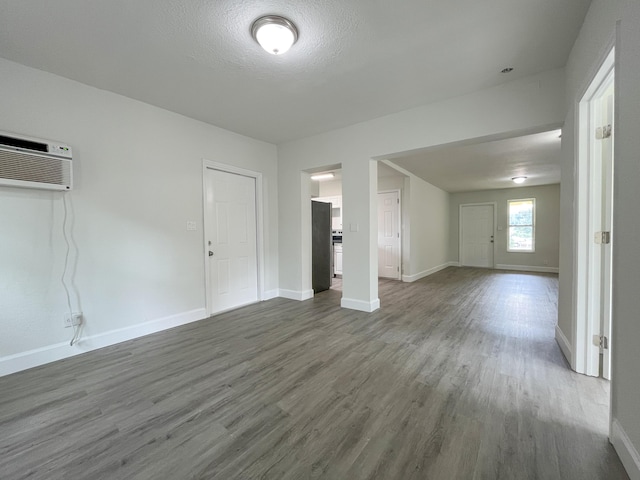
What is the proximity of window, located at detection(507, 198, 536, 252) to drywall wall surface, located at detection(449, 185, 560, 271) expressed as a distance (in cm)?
10

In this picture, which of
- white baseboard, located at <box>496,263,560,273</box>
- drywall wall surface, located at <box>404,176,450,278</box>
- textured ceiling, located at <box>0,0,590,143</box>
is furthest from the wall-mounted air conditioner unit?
white baseboard, located at <box>496,263,560,273</box>

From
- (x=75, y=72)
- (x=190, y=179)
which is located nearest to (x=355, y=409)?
(x=190, y=179)

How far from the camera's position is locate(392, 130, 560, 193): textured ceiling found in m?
4.16

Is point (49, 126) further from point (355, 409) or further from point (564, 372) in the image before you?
point (564, 372)

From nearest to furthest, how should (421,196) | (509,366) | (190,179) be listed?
(509,366), (190,179), (421,196)

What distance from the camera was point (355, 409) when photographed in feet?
5.65

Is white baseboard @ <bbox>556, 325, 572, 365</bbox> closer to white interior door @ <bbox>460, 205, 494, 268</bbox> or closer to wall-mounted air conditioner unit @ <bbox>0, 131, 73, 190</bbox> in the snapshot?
wall-mounted air conditioner unit @ <bbox>0, 131, 73, 190</bbox>

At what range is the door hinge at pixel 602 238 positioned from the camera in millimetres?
1951

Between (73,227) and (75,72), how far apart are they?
1.42 meters

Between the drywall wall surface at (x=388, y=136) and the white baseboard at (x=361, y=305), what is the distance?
10 cm

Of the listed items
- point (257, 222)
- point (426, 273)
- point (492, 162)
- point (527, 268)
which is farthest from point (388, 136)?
point (527, 268)

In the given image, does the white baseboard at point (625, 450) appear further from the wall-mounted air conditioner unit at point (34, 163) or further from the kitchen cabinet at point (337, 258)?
the kitchen cabinet at point (337, 258)

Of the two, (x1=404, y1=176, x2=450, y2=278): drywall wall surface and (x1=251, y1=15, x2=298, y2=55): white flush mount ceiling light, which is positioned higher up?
(x1=251, y1=15, x2=298, y2=55): white flush mount ceiling light

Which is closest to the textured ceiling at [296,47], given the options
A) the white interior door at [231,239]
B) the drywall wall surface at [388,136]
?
the drywall wall surface at [388,136]
